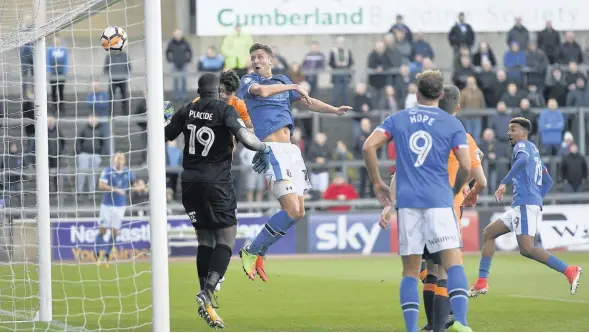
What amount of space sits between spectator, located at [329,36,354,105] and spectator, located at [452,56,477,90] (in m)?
2.51

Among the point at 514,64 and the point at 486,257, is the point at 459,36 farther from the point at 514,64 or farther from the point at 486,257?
the point at 486,257

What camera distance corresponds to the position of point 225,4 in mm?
30094

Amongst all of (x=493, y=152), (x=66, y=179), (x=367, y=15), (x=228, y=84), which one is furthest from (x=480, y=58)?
(x=228, y=84)

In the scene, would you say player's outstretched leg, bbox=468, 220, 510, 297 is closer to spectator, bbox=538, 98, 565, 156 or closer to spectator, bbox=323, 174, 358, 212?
spectator, bbox=323, 174, 358, 212

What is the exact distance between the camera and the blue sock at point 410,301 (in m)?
8.92

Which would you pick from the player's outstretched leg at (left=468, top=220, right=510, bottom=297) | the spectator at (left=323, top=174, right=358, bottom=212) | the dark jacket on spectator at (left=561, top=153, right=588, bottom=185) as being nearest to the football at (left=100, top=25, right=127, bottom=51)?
the player's outstretched leg at (left=468, top=220, right=510, bottom=297)

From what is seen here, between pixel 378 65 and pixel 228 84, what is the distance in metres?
16.0

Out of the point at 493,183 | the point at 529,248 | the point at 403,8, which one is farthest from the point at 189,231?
the point at 529,248

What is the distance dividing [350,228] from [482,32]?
857 centimetres

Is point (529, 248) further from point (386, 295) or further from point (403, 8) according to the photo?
point (403, 8)

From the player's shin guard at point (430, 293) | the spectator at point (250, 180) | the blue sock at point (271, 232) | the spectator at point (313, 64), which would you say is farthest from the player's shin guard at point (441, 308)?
the spectator at point (313, 64)

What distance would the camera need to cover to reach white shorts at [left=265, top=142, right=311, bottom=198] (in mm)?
12477

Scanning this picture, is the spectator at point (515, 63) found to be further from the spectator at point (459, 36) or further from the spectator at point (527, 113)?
the spectator at point (527, 113)

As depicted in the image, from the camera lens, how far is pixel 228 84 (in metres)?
11.7
